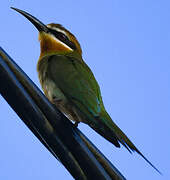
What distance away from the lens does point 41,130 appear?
1.52 metres

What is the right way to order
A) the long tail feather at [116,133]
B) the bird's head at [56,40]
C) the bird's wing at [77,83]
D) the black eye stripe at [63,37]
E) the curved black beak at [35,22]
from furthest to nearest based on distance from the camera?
the black eye stripe at [63,37] → the bird's head at [56,40] → the curved black beak at [35,22] → the bird's wing at [77,83] → the long tail feather at [116,133]

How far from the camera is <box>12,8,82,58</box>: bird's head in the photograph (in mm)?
4000

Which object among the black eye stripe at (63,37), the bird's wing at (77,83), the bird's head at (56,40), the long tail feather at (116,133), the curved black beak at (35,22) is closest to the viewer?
the long tail feather at (116,133)

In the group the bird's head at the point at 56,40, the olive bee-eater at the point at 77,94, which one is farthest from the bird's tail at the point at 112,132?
the bird's head at the point at 56,40

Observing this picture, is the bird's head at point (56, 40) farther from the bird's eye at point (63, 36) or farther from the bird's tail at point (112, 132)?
the bird's tail at point (112, 132)

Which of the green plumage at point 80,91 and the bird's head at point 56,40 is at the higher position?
the bird's head at point 56,40

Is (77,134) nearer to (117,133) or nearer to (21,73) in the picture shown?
(21,73)

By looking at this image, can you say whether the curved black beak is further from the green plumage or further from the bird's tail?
the bird's tail

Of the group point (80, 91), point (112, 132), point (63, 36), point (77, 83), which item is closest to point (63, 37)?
point (63, 36)

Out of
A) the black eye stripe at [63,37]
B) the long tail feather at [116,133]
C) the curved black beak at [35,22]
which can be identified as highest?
the curved black beak at [35,22]

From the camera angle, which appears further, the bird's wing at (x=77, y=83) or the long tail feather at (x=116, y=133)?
the bird's wing at (x=77, y=83)

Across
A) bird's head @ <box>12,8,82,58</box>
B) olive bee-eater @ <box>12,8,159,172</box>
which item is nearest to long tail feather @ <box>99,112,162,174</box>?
olive bee-eater @ <box>12,8,159,172</box>

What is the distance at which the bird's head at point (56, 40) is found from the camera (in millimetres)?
4000

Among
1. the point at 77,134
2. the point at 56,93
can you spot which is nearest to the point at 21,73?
the point at 77,134
